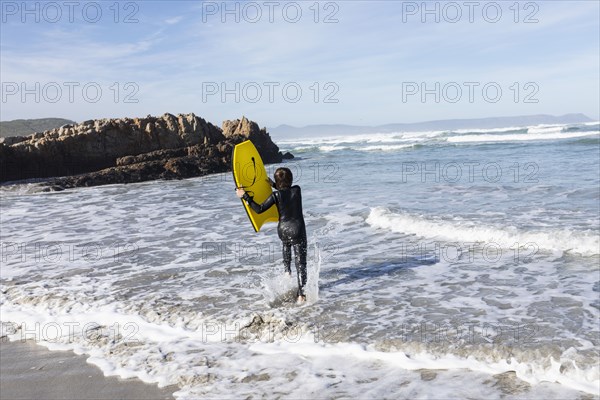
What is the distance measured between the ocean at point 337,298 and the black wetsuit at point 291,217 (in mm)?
353

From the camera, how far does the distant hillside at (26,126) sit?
49938mm

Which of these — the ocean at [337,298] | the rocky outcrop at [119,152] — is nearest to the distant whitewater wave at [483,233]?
the ocean at [337,298]

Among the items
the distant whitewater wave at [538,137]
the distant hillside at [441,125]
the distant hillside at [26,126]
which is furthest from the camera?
the distant hillside at [441,125]

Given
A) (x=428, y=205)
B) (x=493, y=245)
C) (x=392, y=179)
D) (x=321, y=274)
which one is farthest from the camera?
(x=392, y=179)

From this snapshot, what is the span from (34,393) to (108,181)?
19429 mm

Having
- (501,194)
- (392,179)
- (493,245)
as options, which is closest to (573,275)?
(493,245)

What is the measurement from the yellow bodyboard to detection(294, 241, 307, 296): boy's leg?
1.54 feet

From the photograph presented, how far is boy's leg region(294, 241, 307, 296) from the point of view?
6.32 meters

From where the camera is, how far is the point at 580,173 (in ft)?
56.2

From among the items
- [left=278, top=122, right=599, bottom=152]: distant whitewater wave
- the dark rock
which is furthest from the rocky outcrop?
[left=278, top=122, right=599, bottom=152]: distant whitewater wave

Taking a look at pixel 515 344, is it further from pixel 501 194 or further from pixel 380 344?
pixel 501 194

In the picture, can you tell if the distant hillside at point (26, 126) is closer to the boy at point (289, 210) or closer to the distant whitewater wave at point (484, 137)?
the distant whitewater wave at point (484, 137)

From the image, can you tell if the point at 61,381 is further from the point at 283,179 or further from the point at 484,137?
the point at 484,137

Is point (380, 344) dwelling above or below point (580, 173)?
below
